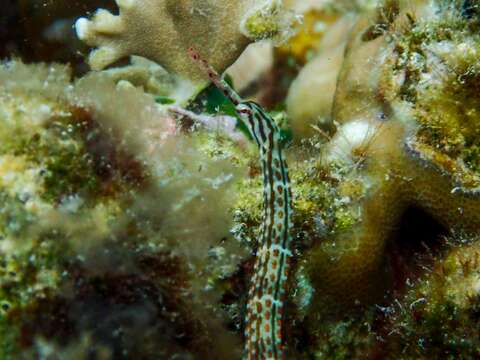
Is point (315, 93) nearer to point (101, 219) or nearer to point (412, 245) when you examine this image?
point (412, 245)

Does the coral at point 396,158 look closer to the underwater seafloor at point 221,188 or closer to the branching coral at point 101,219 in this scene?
the underwater seafloor at point 221,188

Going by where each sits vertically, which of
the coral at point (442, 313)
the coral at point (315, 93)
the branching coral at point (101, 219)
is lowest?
the coral at point (442, 313)

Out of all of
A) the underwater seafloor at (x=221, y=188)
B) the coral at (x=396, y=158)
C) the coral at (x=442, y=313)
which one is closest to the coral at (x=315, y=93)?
Result: the underwater seafloor at (x=221, y=188)

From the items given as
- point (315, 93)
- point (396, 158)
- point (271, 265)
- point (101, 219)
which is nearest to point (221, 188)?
point (271, 265)

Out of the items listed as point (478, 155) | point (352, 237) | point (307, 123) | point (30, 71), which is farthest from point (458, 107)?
point (30, 71)

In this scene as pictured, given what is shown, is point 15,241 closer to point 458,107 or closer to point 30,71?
point 30,71

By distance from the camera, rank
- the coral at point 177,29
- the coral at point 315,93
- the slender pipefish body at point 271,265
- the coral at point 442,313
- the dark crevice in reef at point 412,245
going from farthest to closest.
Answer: the coral at point 315,93 < the coral at point 177,29 < the dark crevice in reef at point 412,245 < the slender pipefish body at point 271,265 < the coral at point 442,313

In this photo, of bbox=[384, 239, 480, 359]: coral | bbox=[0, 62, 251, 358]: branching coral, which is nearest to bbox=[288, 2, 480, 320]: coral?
bbox=[384, 239, 480, 359]: coral

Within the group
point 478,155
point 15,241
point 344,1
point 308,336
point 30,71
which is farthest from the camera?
point 344,1
